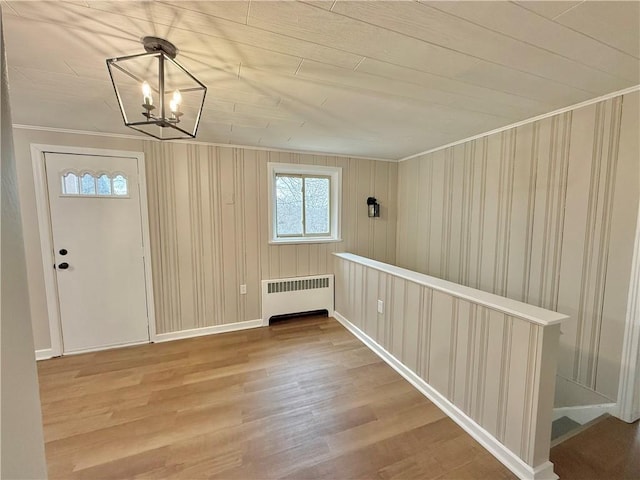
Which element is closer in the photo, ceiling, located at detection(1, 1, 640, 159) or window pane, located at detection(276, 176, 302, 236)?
ceiling, located at detection(1, 1, 640, 159)

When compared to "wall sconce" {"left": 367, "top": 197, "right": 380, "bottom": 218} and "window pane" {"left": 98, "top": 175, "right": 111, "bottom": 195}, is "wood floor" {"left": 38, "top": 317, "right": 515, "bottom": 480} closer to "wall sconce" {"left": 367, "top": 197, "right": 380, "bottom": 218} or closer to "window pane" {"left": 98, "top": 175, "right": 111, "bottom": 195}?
"window pane" {"left": 98, "top": 175, "right": 111, "bottom": 195}

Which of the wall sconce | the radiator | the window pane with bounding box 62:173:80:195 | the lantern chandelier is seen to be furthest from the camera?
the wall sconce

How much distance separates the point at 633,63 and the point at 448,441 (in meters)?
2.43

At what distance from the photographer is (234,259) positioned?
333 cm

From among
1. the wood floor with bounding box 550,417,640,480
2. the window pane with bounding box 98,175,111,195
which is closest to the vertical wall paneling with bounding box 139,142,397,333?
the window pane with bounding box 98,175,111,195

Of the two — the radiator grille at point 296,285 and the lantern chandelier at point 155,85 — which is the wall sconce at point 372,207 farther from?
the lantern chandelier at point 155,85

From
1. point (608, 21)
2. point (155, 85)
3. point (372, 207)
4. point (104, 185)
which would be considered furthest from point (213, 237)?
point (608, 21)

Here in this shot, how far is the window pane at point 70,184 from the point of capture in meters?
2.66

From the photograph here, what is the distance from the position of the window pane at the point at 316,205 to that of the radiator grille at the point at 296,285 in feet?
2.18

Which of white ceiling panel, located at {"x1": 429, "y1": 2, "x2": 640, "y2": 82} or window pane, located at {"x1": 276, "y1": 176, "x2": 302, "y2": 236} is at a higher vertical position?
white ceiling panel, located at {"x1": 429, "y1": 2, "x2": 640, "y2": 82}

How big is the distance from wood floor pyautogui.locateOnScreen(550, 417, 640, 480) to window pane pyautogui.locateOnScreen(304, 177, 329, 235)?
9.80 feet

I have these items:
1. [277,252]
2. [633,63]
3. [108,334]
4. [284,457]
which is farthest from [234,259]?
[633,63]

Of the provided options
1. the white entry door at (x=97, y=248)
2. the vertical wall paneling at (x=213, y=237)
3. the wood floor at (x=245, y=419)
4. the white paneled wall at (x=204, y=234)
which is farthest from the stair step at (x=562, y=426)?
the white entry door at (x=97, y=248)

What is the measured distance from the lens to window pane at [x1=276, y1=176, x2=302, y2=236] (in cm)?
357
